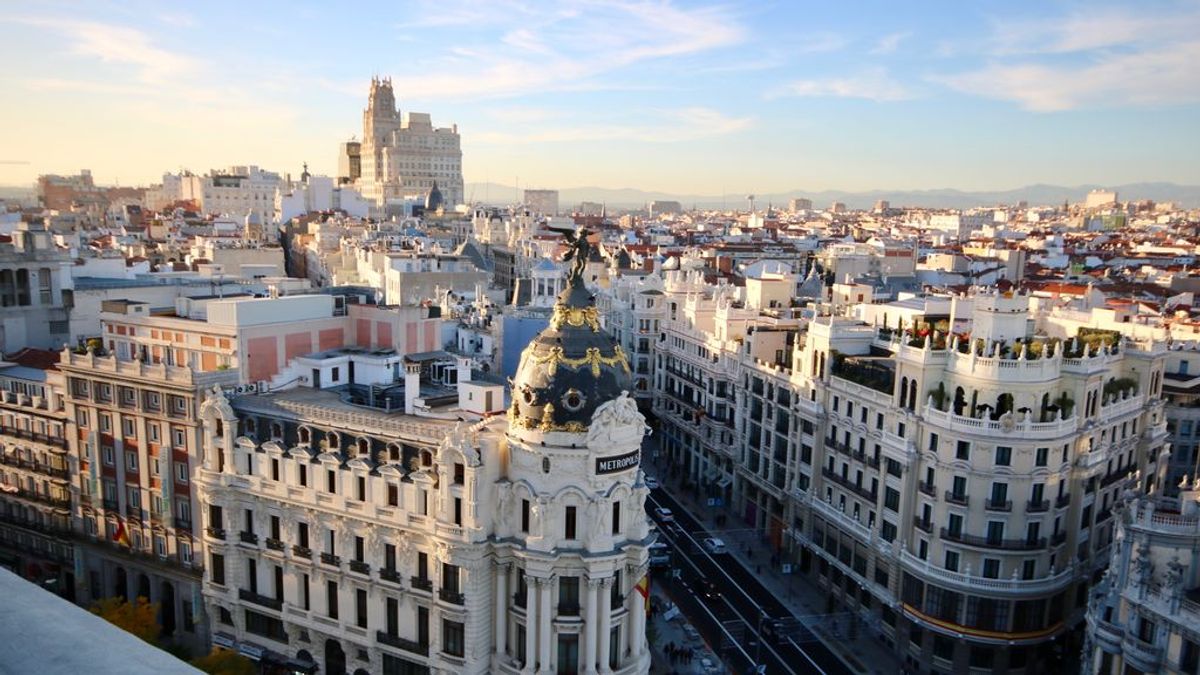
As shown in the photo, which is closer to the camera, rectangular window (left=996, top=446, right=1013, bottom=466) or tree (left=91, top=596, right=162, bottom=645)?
tree (left=91, top=596, right=162, bottom=645)

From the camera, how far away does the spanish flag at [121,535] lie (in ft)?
238

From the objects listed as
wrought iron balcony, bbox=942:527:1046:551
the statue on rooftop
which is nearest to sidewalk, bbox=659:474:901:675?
wrought iron balcony, bbox=942:527:1046:551

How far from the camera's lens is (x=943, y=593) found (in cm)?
6750

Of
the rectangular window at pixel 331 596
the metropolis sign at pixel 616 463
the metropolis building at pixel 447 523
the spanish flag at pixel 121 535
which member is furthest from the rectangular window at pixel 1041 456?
the spanish flag at pixel 121 535

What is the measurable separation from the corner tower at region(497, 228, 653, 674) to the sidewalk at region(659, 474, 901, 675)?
77.1 ft

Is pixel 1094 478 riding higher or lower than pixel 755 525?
higher

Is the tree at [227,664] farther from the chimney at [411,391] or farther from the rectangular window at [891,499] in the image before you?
the rectangular window at [891,499]

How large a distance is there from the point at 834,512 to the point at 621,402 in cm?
3308

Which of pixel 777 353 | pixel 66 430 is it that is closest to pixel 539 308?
pixel 777 353

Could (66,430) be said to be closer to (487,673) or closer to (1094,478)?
(487,673)

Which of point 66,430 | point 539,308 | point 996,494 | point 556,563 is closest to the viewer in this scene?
point 556,563

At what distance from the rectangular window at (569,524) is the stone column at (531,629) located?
342cm

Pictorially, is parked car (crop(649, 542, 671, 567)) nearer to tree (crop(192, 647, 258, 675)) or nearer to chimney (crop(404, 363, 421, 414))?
chimney (crop(404, 363, 421, 414))

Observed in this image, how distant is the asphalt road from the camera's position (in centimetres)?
6931
